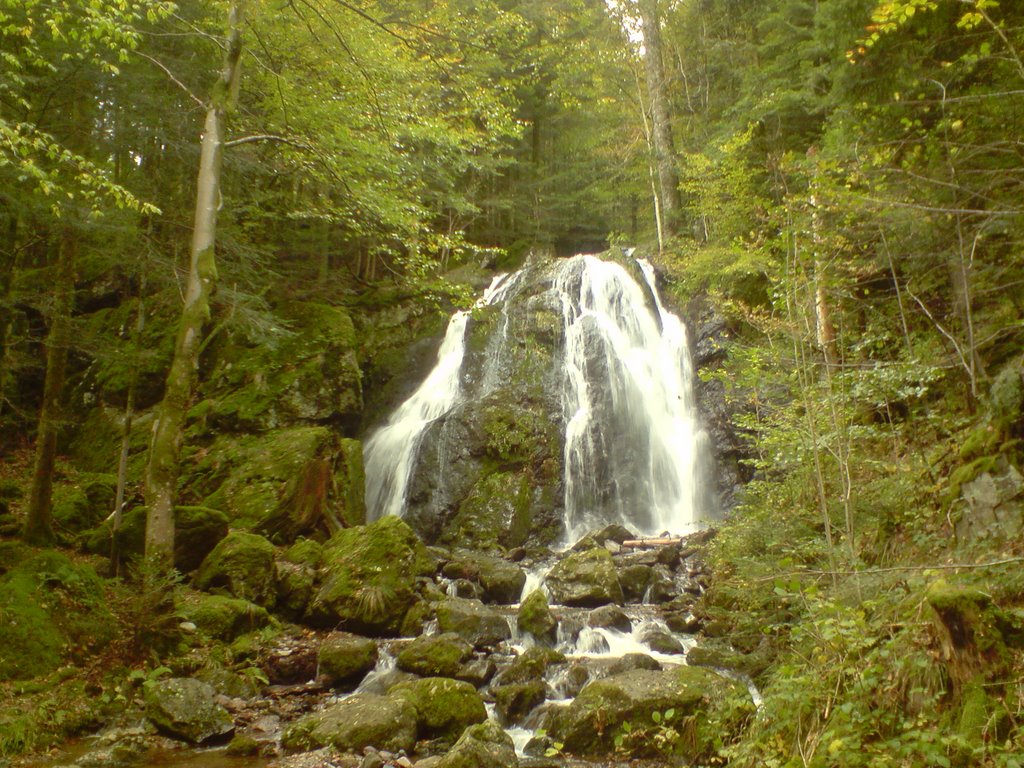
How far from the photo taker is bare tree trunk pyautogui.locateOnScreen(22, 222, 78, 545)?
751cm

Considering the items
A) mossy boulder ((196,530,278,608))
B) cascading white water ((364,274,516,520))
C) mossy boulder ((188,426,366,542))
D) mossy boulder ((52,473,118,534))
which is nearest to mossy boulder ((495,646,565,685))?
mossy boulder ((196,530,278,608))

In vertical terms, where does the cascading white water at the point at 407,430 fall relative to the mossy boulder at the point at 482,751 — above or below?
above

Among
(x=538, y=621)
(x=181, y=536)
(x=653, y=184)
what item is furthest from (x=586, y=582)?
(x=653, y=184)

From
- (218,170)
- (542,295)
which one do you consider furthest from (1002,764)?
(542,295)

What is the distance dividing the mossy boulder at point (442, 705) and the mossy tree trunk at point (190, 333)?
2635mm

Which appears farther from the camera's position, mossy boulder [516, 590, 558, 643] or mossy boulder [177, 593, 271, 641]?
mossy boulder [516, 590, 558, 643]

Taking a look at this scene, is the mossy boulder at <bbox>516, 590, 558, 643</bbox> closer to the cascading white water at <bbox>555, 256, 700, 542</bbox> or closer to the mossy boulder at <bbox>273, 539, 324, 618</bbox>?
the mossy boulder at <bbox>273, 539, 324, 618</bbox>

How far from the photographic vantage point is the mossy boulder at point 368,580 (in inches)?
313

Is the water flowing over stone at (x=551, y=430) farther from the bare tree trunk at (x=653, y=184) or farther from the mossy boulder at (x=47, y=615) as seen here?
the mossy boulder at (x=47, y=615)

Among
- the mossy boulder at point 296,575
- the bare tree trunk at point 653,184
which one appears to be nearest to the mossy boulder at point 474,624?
the mossy boulder at point 296,575

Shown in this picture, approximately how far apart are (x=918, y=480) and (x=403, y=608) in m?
6.07

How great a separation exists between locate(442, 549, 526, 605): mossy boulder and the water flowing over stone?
255 cm

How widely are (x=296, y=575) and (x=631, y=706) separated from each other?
4850mm

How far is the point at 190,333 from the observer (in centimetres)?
645
